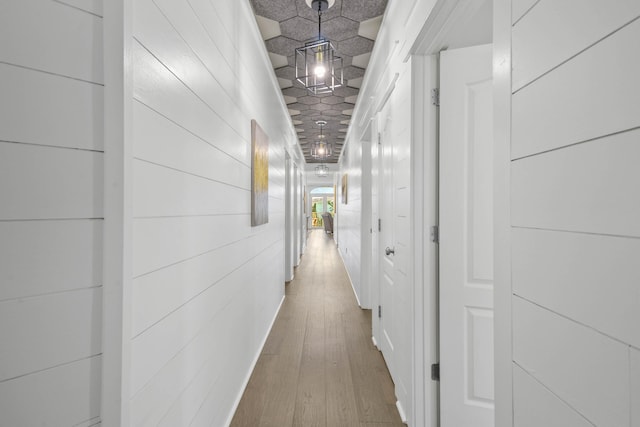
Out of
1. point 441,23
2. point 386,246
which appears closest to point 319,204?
point 386,246

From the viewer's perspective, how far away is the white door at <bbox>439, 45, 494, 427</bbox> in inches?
59.1

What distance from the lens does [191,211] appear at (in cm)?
125

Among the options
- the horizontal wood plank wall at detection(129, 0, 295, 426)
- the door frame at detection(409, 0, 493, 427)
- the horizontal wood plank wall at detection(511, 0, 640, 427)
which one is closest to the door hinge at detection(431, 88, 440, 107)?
the door frame at detection(409, 0, 493, 427)

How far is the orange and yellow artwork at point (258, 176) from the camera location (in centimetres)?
228

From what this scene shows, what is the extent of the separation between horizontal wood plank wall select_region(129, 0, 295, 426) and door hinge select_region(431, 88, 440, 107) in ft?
3.73

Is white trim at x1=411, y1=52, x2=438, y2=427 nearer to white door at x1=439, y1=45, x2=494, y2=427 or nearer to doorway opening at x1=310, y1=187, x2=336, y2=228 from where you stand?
white door at x1=439, y1=45, x2=494, y2=427

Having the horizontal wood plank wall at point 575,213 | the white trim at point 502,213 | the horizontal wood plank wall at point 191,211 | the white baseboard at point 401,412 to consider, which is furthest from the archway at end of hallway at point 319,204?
the horizontal wood plank wall at point 575,213

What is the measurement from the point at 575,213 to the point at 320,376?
2.15m

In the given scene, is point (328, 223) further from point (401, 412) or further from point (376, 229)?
point (401, 412)

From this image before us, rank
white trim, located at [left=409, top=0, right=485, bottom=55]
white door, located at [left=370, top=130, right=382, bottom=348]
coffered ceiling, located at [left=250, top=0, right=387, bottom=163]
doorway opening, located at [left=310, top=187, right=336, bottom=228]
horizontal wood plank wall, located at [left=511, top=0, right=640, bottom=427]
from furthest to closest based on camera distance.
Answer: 1. doorway opening, located at [left=310, top=187, right=336, bottom=228]
2. white door, located at [left=370, top=130, right=382, bottom=348]
3. coffered ceiling, located at [left=250, top=0, right=387, bottom=163]
4. white trim, located at [left=409, top=0, right=485, bottom=55]
5. horizontal wood plank wall, located at [left=511, top=0, right=640, bottom=427]

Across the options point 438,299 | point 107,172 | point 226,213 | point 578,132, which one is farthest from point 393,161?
point 107,172

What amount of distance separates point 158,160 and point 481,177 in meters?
1.45

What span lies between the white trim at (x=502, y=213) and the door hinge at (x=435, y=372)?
0.72 metres

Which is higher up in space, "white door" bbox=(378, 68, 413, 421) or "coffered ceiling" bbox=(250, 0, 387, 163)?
Result: "coffered ceiling" bbox=(250, 0, 387, 163)
